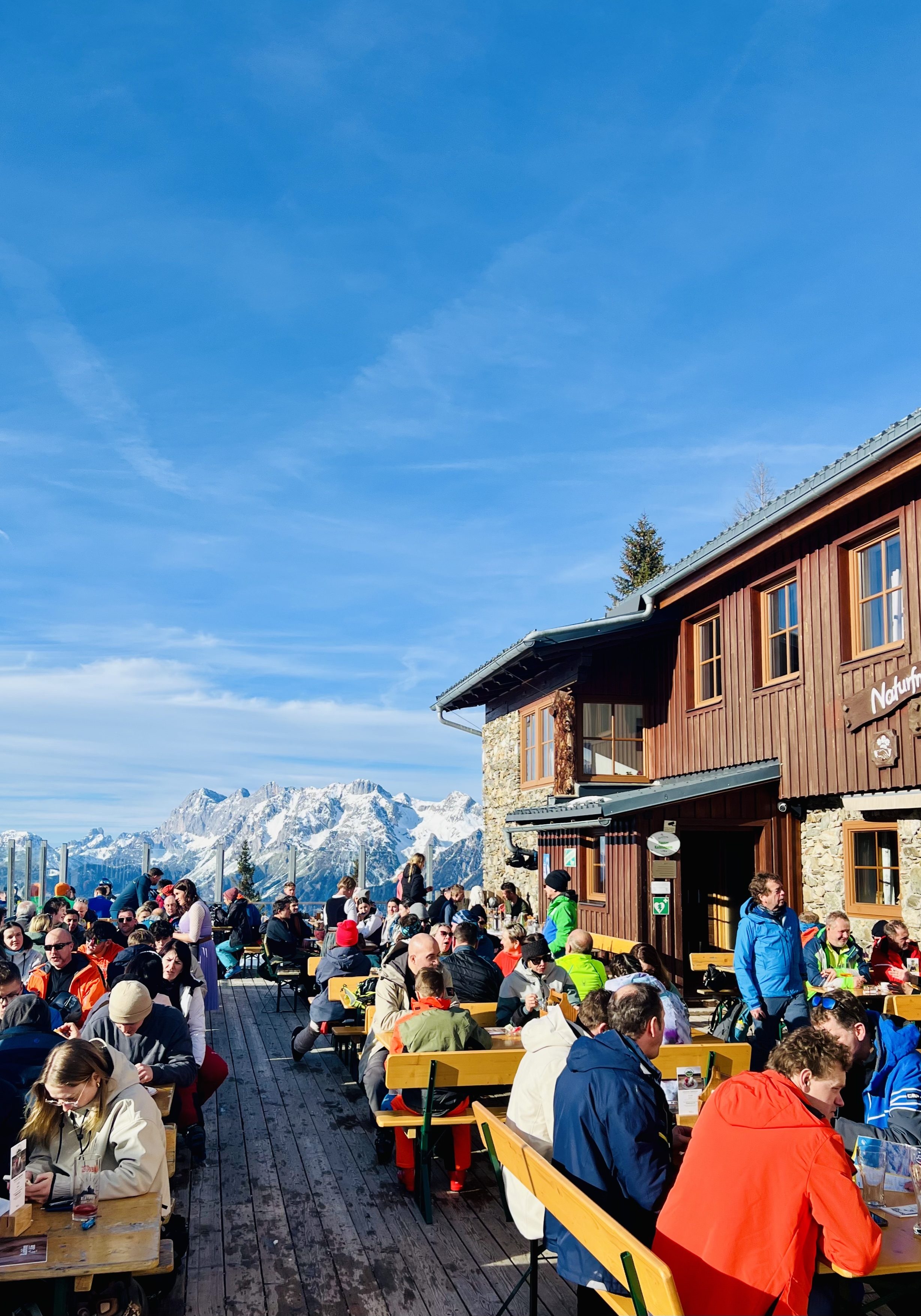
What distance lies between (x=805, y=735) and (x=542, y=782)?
6.33 metres

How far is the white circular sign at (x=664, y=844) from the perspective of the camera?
13.1 m

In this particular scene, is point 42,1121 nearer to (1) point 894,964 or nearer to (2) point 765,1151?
(2) point 765,1151

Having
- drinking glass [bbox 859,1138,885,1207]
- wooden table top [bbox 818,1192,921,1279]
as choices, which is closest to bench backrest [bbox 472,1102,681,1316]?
wooden table top [bbox 818,1192,921,1279]

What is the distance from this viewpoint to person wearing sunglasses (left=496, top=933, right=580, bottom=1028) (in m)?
7.40

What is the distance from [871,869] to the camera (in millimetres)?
11602

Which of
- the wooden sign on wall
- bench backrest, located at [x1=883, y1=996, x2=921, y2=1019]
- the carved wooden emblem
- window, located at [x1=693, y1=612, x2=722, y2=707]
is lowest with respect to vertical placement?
bench backrest, located at [x1=883, y1=996, x2=921, y2=1019]

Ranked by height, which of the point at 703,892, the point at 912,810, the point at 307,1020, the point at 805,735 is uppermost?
the point at 805,735

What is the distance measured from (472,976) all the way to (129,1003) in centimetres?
351

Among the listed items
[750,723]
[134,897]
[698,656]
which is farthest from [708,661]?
[134,897]

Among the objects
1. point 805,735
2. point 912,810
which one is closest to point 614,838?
point 805,735

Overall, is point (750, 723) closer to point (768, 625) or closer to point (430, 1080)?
point (768, 625)

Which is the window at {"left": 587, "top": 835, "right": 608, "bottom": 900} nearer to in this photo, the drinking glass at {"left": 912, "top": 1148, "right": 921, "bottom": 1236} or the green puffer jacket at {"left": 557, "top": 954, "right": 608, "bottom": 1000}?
the green puffer jacket at {"left": 557, "top": 954, "right": 608, "bottom": 1000}

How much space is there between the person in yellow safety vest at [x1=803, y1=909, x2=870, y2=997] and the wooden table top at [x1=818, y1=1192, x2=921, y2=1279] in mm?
4835

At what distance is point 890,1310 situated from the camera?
4.52 metres
